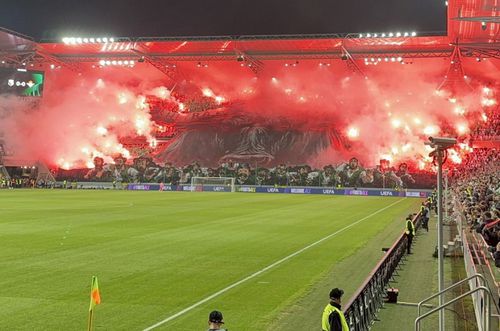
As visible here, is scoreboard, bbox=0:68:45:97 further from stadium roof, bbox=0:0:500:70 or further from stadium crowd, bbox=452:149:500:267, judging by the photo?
stadium crowd, bbox=452:149:500:267

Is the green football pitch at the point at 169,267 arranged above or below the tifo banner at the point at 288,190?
below

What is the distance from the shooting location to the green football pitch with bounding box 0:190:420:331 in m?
11.0

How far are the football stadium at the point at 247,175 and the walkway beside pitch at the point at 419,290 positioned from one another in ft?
0.30

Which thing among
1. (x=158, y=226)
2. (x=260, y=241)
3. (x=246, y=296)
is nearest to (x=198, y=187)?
(x=158, y=226)

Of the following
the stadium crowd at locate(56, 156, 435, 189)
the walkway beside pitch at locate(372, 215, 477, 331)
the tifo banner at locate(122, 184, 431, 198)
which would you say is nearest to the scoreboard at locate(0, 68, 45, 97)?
the stadium crowd at locate(56, 156, 435, 189)

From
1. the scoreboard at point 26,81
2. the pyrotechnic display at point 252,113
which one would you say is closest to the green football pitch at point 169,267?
the scoreboard at point 26,81

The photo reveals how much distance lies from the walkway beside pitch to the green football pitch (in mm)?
1362

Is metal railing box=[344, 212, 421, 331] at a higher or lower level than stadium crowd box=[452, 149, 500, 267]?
lower

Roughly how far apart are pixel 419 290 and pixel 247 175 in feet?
224

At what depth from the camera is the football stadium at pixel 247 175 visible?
12.6 metres

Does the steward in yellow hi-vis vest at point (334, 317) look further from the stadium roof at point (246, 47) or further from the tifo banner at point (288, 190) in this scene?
the tifo banner at point (288, 190)

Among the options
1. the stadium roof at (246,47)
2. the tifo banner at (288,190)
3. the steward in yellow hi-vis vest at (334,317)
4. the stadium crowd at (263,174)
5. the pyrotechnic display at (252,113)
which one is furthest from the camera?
the pyrotechnic display at (252,113)

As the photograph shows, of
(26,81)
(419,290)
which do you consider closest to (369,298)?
(419,290)

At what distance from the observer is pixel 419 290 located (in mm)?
14445
